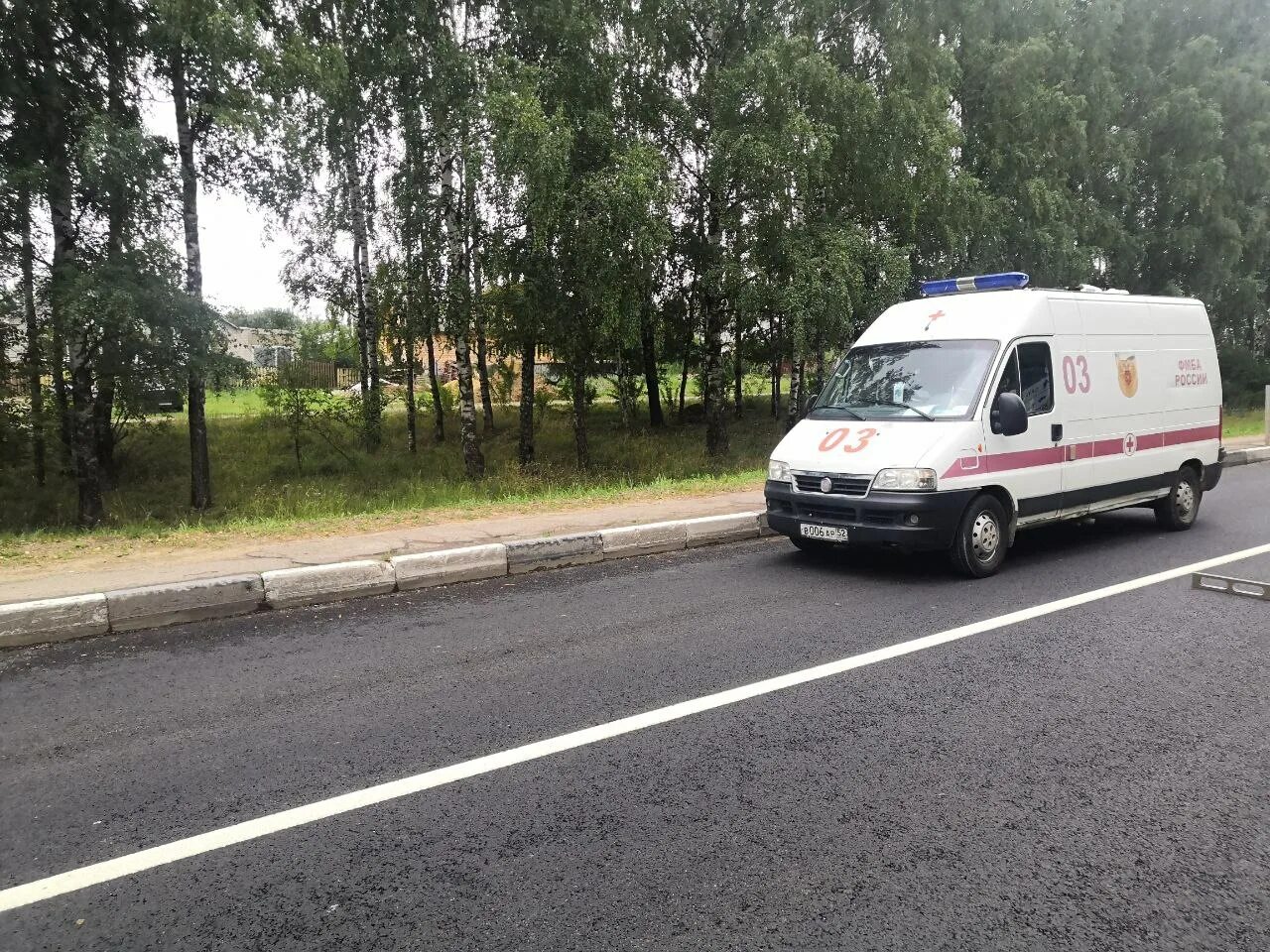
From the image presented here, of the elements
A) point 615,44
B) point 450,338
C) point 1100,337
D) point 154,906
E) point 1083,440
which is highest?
point 615,44

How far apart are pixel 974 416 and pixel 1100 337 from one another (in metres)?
2.15

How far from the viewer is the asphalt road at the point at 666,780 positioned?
2.72 metres

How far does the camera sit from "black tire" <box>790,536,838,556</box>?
8.12 metres

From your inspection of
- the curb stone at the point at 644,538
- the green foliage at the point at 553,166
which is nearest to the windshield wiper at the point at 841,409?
the curb stone at the point at 644,538

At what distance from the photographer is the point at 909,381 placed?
26.0 feet

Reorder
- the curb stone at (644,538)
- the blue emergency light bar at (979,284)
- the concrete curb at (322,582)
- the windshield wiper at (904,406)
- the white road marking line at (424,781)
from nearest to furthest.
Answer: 1. the white road marking line at (424,781)
2. the concrete curb at (322,582)
3. the windshield wiper at (904,406)
4. the blue emergency light bar at (979,284)
5. the curb stone at (644,538)

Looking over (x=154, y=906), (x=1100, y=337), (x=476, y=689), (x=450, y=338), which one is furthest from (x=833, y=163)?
(x=154, y=906)

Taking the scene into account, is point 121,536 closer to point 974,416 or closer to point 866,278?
point 974,416

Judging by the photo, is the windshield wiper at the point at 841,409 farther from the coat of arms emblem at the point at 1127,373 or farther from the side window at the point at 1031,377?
the coat of arms emblem at the point at 1127,373

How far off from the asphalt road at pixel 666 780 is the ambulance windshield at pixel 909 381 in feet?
6.48

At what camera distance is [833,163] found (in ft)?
59.8

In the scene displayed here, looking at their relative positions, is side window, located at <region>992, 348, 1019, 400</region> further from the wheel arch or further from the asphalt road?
the asphalt road

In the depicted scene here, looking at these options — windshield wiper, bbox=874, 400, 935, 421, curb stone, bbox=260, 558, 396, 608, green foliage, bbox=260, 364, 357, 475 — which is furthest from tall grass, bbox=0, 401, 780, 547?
windshield wiper, bbox=874, 400, 935, 421

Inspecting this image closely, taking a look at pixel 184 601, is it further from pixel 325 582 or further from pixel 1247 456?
pixel 1247 456
